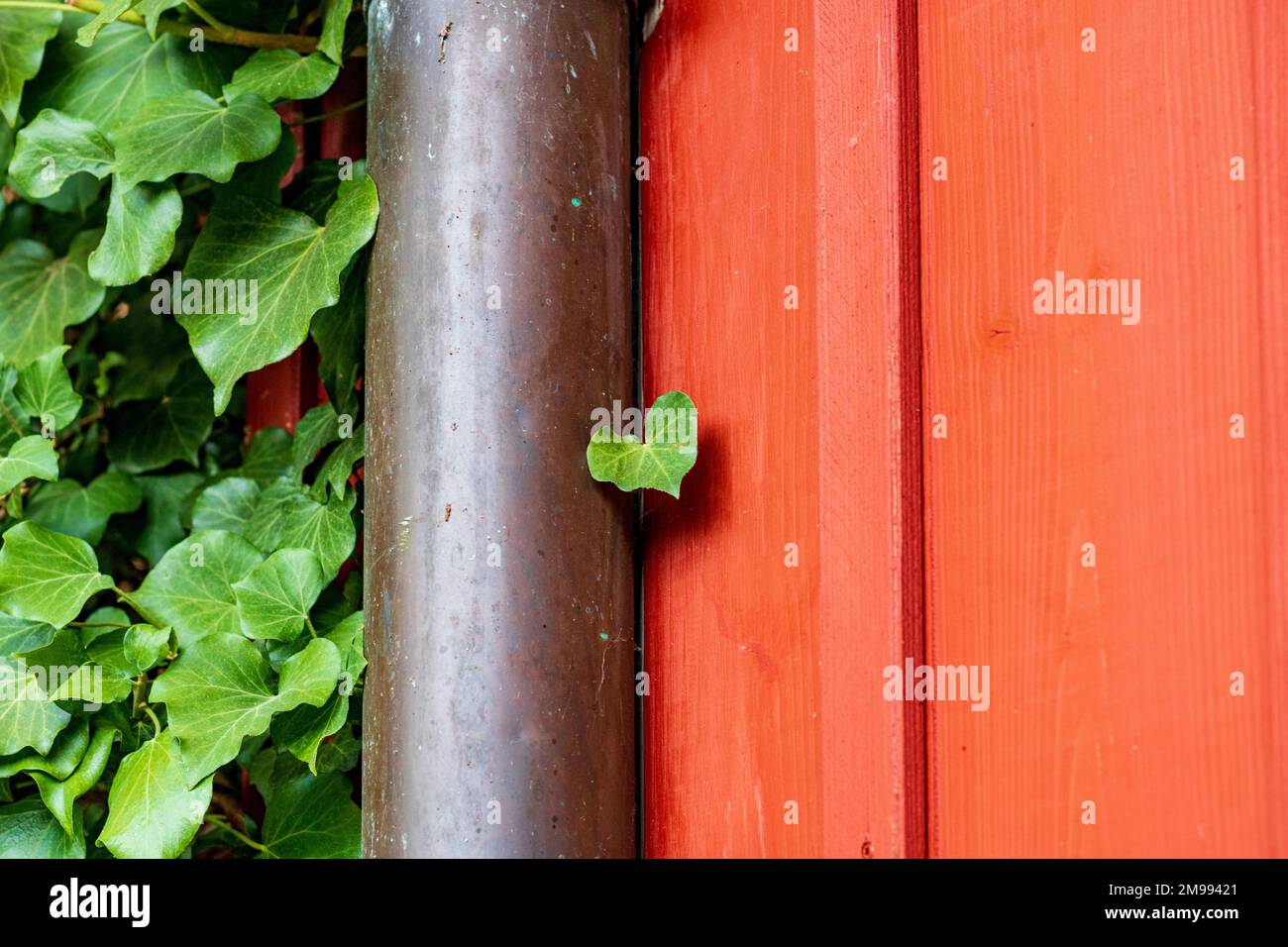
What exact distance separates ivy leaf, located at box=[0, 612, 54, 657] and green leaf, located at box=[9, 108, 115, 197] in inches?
17.1

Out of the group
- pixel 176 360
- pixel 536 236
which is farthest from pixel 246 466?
pixel 536 236

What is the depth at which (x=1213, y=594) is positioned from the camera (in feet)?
2.06

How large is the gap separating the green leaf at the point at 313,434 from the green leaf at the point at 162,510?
0.20 meters

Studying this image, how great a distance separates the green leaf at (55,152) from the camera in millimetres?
1106

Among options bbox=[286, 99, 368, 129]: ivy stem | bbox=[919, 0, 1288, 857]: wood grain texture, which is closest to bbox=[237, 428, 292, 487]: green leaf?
bbox=[286, 99, 368, 129]: ivy stem

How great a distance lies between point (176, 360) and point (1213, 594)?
1.15 meters

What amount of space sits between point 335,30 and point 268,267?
9.3 inches

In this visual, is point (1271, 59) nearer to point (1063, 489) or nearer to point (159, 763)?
point (1063, 489)

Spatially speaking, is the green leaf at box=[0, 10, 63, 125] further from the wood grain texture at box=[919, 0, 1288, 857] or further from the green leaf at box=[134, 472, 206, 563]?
the wood grain texture at box=[919, 0, 1288, 857]

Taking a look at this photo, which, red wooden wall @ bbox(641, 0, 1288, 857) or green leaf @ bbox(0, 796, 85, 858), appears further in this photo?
green leaf @ bbox(0, 796, 85, 858)

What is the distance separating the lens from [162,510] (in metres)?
1.32

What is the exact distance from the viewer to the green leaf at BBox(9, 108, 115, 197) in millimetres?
1106

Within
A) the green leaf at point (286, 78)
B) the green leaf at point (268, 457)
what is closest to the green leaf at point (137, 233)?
the green leaf at point (286, 78)

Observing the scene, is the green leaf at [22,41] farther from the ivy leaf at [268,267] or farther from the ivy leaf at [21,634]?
the ivy leaf at [21,634]
